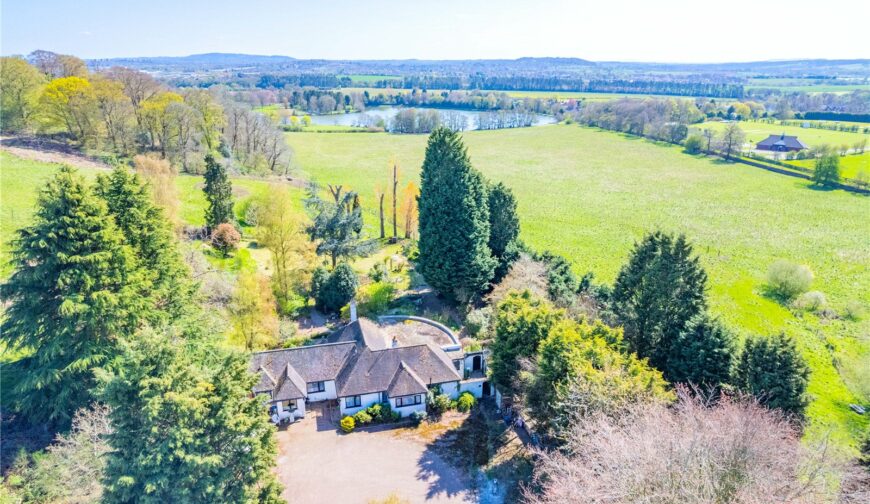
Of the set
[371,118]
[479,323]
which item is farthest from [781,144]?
[371,118]

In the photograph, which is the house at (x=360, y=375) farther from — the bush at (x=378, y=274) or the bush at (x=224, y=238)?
the bush at (x=224, y=238)

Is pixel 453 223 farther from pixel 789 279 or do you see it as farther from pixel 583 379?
pixel 789 279

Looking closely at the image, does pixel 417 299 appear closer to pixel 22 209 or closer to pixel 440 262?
pixel 440 262

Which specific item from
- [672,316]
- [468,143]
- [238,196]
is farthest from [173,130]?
[468,143]

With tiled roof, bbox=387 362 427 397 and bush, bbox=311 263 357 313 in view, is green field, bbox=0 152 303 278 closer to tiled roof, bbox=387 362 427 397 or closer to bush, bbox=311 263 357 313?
bush, bbox=311 263 357 313

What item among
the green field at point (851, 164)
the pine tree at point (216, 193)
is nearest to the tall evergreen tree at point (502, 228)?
the pine tree at point (216, 193)

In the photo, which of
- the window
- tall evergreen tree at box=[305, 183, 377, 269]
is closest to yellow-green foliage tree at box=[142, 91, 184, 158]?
tall evergreen tree at box=[305, 183, 377, 269]
